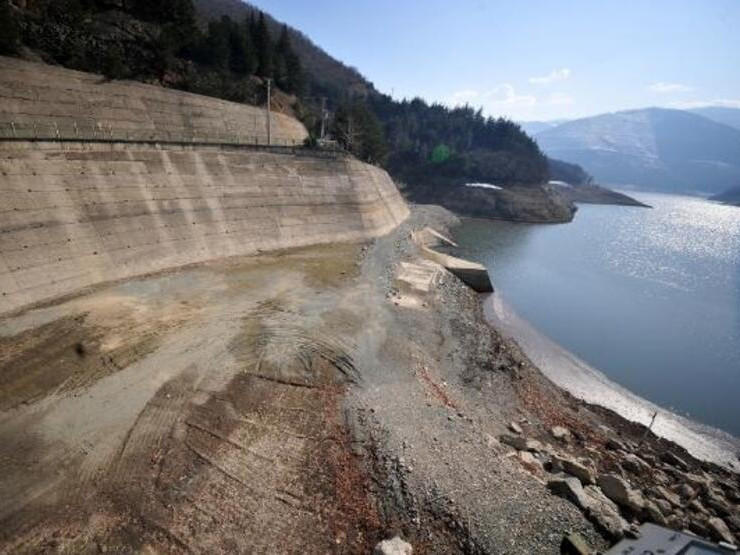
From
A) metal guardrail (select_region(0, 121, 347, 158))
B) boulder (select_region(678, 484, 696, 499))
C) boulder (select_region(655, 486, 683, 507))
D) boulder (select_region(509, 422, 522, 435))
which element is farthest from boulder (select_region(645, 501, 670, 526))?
metal guardrail (select_region(0, 121, 347, 158))

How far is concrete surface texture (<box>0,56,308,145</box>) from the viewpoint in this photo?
30.4m

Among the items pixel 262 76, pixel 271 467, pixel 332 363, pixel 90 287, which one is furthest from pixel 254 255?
pixel 262 76

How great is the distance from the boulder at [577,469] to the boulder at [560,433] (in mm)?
2894

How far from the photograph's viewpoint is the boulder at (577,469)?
16469 millimetres

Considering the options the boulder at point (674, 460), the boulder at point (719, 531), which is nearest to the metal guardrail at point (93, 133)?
the boulder at point (719, 531)

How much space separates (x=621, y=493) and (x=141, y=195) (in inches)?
1243

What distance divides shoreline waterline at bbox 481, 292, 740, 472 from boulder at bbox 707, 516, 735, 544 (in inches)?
280

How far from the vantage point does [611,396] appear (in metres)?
27.1

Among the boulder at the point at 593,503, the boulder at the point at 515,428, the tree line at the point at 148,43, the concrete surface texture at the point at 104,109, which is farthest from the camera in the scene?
the tree line at the point at 148,43

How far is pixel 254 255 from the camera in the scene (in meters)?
35.6

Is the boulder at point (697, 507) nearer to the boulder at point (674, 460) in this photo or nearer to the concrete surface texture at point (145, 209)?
the boulder at point (674, 460)

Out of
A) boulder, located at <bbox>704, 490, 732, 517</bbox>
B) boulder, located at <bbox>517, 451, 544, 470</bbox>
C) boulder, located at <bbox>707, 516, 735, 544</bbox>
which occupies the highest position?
boulder, located at <bbox>517, 451, 544, 470</bbox>

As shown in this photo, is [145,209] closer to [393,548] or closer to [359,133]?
[393,548]

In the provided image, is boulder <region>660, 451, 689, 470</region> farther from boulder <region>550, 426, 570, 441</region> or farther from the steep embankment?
the steep embankment
